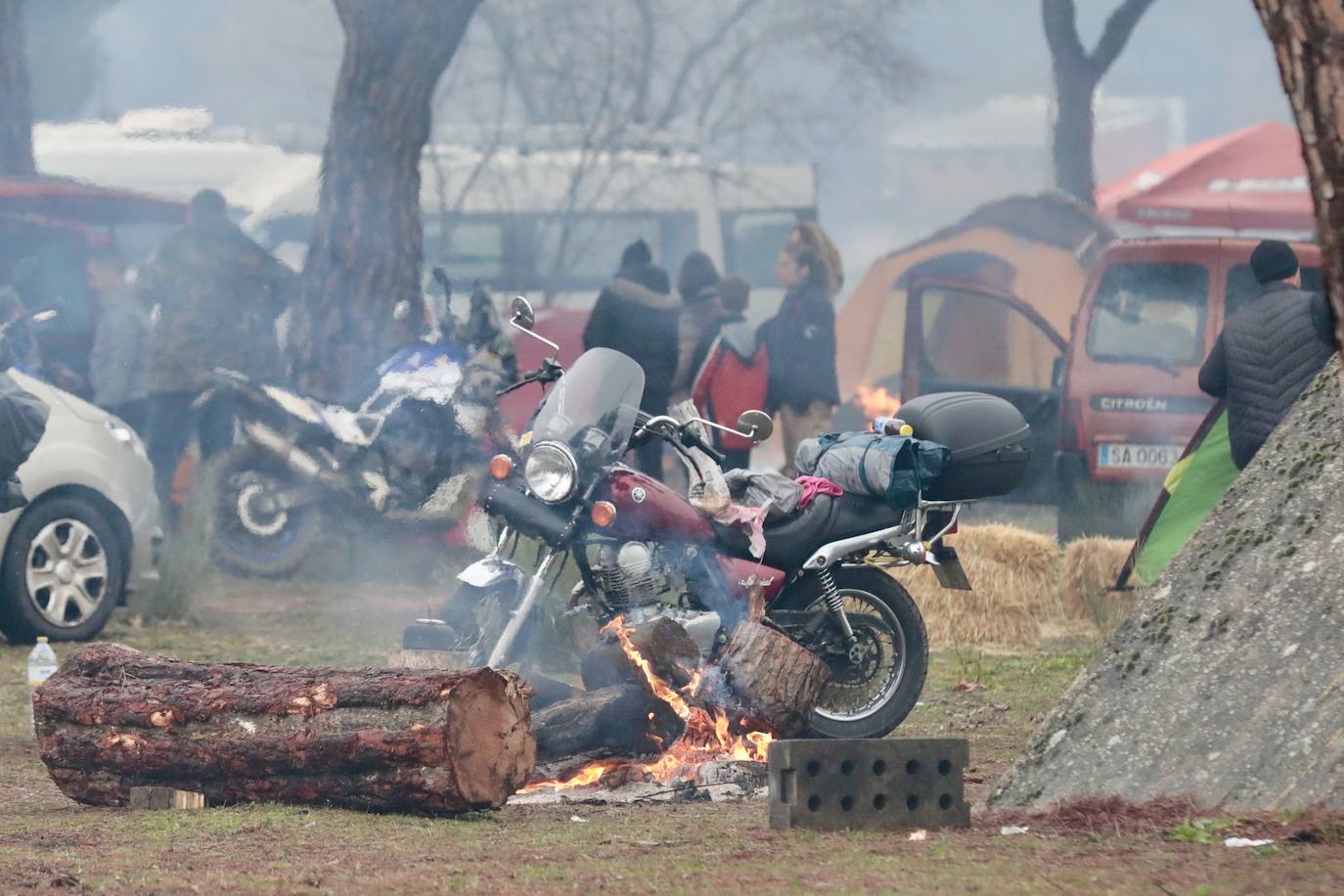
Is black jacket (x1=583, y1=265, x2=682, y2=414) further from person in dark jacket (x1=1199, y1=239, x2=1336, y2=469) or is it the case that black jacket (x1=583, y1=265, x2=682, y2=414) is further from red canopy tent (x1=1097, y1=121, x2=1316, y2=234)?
red canopy tent (x1=1097, y1=121, x2=1316, y2=234)

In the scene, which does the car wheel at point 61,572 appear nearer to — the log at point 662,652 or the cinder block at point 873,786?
the log at point 662,652

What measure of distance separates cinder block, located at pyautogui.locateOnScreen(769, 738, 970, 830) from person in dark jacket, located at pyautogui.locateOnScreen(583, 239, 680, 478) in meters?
8.61

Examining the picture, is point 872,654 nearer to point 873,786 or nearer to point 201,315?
point 873,786

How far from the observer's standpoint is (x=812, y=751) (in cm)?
638

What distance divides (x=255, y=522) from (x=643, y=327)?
293cm

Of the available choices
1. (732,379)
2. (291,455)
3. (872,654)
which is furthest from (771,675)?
(732,379)

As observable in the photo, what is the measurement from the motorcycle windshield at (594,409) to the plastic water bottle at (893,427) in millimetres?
947

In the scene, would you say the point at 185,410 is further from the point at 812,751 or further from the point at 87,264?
the point at 812,751

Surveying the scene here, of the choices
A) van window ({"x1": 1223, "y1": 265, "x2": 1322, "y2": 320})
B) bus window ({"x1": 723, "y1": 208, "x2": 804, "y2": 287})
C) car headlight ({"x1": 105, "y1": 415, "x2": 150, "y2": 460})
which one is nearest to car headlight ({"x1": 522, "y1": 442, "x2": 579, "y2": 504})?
car headlight ({"x1": 105, "y1": 415, "x2": 150, "y2": 460})

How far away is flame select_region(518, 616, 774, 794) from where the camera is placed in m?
7.68

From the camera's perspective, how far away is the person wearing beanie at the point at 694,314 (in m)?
16.6

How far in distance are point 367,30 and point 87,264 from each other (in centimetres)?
355

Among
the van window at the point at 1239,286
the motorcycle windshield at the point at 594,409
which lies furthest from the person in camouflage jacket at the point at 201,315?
the motorcycle windshield at the point at 594,409

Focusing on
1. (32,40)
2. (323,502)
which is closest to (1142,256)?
(323,502)
